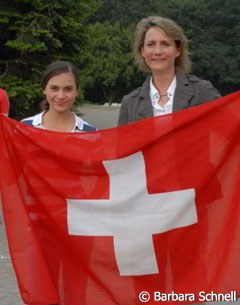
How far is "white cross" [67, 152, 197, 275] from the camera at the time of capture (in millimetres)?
3930

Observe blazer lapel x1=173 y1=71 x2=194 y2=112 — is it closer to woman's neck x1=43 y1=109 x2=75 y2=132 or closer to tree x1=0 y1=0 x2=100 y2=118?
woman's neck x1=43 y1=109 x2=75 y2=132

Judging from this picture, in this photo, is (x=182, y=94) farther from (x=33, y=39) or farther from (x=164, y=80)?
(x=33, y=39)

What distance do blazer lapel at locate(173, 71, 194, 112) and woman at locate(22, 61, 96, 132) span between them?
60 cm

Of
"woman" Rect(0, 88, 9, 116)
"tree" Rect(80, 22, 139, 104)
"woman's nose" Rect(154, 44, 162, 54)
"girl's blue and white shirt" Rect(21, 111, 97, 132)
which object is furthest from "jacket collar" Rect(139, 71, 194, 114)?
"tree" Rect(80, 22, 139, 104)

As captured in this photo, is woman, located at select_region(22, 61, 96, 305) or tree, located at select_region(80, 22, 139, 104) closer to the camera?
woman, located at select_region(22, 61, 96, 305)

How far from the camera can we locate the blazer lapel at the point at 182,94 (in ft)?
13.0

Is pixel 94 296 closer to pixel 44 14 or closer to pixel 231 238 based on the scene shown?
pixel 231 238

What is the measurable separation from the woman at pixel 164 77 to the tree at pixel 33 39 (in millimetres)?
12373

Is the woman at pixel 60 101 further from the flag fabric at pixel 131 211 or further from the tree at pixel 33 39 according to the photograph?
the tree at pixel 33 39

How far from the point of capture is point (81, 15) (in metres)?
17.5

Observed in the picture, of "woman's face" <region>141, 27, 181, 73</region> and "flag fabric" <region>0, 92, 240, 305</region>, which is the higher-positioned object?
"woman's face" <region>141, 27, 181, 73</region>

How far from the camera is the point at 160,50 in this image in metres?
3.95

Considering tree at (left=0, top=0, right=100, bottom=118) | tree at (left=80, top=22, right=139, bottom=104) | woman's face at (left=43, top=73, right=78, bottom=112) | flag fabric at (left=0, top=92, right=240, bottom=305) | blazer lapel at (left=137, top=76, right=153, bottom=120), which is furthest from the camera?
tree at (left=80, top=22, right=139, bottom=104)

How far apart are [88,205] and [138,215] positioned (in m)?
0.29
